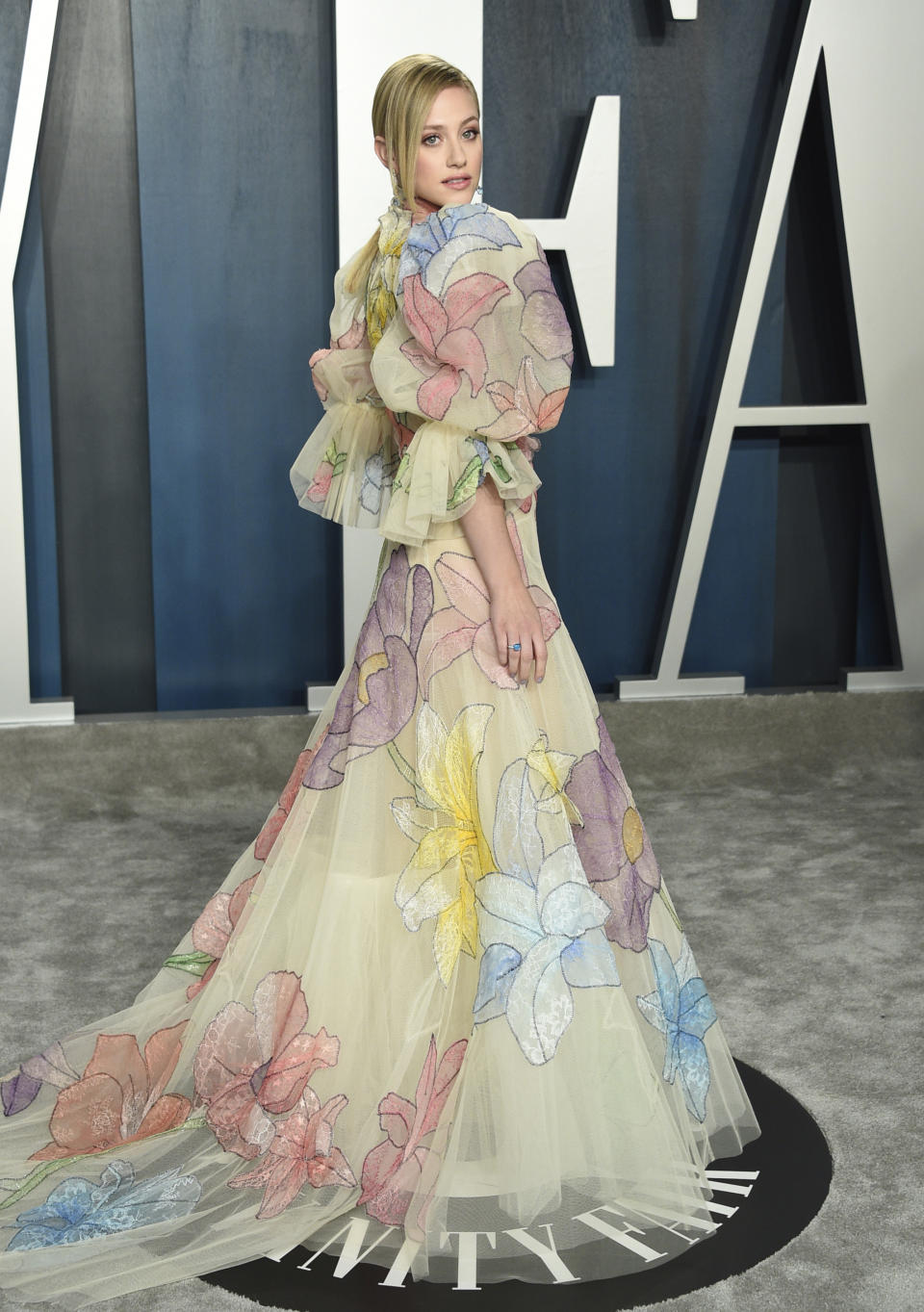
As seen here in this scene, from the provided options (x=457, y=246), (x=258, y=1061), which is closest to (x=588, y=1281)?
(x=258, y=1061)

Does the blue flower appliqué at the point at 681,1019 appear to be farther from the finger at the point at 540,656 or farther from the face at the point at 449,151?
the face at the point at 449,151

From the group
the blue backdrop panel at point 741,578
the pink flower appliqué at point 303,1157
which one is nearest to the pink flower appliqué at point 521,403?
the pink flower appliqué at point 303,1157

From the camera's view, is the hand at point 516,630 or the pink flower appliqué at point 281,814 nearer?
the hand at point 516,630

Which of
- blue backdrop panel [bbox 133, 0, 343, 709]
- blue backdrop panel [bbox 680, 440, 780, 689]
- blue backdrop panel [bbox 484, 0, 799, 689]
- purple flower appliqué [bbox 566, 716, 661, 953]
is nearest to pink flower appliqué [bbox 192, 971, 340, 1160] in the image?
purple flower appliqué [bbox 566, 716, 661, 953]

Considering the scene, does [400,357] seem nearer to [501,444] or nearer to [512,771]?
[501,444]

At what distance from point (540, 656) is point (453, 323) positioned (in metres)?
0.39

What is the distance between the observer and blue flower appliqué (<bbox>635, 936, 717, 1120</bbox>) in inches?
66.9

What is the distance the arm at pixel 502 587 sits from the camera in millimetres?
1638

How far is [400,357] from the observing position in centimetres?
162

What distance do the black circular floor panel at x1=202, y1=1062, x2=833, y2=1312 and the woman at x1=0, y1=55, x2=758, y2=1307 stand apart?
20 mm

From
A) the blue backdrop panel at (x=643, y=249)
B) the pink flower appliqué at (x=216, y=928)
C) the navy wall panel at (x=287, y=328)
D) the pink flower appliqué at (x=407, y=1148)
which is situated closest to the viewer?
the pink flower appliqué at (x=407, y=1148)

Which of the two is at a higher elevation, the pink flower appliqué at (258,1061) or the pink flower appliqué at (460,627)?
the pink flower appliqué at (460,627)

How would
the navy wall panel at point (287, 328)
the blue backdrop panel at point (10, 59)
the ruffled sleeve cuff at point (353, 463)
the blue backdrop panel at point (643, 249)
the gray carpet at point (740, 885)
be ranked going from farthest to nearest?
the blue backdrop panel at point (643, 249) → the navy wall panel at point (287, 328) → the blue backdrop panel at point (10, 59) → the ruffled sleeve cuff at point (353, 463) → the gray carpet at point (740, 885)

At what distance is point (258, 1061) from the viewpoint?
1724 mm
